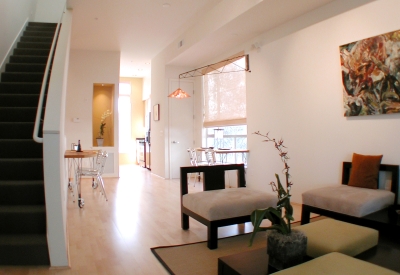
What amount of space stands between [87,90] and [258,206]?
604 cm

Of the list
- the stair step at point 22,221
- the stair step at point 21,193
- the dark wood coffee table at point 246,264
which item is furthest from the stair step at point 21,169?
the dark wood coffee table at point 246,264

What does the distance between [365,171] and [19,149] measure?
4.01 m

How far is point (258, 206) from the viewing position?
312 cm

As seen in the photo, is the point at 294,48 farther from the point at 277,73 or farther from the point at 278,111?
the point at 278,111

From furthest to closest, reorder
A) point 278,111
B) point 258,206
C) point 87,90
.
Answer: point 87,90
point 278,111
point 258,206

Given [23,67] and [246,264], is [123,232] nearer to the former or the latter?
[246,264]

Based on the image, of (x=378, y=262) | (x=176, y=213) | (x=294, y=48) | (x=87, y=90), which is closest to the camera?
(x=378, y=262)

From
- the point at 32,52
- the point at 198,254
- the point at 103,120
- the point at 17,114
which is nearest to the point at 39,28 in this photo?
the point at 32,52

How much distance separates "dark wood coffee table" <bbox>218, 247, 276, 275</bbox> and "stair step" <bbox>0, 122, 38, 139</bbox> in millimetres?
2886

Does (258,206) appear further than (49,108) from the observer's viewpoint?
Yes

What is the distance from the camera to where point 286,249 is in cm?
188

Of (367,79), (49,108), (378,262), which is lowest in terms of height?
(378,262)

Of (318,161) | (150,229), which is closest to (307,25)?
(318,161)

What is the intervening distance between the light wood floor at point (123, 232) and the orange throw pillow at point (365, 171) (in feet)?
2.91
